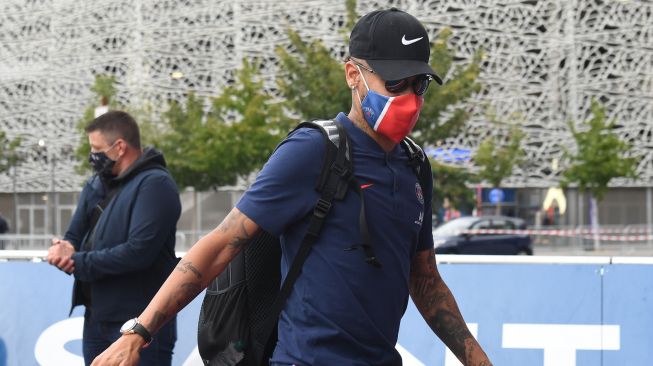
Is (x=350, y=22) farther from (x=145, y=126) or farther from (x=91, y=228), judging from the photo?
(x=91, y=228)

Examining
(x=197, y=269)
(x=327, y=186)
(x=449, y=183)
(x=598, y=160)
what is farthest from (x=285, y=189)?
(x=598, y=160)

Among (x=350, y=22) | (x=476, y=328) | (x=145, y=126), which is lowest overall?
(x=476, y=328)

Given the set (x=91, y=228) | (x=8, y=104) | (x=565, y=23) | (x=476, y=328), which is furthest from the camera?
(x=8, y=104)

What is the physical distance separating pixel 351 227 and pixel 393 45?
517 millimetres

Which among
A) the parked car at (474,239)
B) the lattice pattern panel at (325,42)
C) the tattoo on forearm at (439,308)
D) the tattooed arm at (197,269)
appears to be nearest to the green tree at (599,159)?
the lattice pattern panel at (325,42)

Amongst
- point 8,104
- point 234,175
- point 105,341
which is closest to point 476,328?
point 105,341

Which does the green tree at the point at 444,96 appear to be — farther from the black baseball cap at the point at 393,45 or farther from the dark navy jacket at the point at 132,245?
the black baseball cap at the point at 393,45

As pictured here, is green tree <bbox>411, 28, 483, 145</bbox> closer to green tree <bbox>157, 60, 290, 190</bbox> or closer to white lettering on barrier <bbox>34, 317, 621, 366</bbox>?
green tree <bbox>157, 60, 290, 190</bbox>

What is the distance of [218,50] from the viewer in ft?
163

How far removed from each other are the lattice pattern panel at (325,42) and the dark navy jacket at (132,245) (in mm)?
41351

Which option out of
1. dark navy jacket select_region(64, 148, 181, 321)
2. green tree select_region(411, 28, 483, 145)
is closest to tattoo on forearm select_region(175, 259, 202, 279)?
dark navy jacket select_region(64, 148, 181, 321)

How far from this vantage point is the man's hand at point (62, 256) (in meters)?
5.11

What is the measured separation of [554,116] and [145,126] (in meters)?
19.4

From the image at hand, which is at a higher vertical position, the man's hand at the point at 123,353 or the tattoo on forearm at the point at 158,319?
the tattoo on forearm at the point at 158,319
